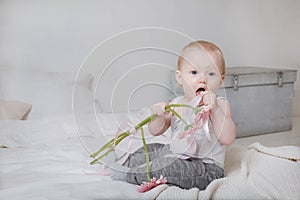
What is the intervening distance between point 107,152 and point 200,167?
210 millimetres

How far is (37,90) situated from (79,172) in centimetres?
50

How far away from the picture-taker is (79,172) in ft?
3.61

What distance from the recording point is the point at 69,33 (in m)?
1.81

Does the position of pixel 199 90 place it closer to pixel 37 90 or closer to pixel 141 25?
pixel 37 90

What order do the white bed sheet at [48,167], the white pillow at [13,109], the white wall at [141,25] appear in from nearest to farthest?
the white bed sheet at [48,167]
the white pillow at [13,109]
the white wall at [141,25]

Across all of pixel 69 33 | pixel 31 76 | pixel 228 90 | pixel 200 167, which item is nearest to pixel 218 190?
pixel 200 167

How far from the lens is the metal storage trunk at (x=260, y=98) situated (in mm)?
2332

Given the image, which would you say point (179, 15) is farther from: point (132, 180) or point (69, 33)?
point (132, 180)

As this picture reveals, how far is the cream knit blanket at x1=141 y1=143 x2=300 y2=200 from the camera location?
933mm

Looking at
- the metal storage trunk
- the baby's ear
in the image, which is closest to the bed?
the baby's ear

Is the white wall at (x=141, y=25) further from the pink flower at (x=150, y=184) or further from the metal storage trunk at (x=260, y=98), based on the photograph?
the pink flower at (x=150, y=184)

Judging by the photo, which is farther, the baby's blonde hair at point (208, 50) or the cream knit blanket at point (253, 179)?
the baby's blonde hair at point (208, 50)

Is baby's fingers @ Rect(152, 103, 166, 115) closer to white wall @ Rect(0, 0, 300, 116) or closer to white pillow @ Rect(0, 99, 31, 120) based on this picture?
white pillow @ Rect(0, 99, 31, 120)

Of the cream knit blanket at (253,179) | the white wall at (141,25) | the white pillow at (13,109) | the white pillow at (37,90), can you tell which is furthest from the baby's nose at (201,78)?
the white wall at (141,25)
